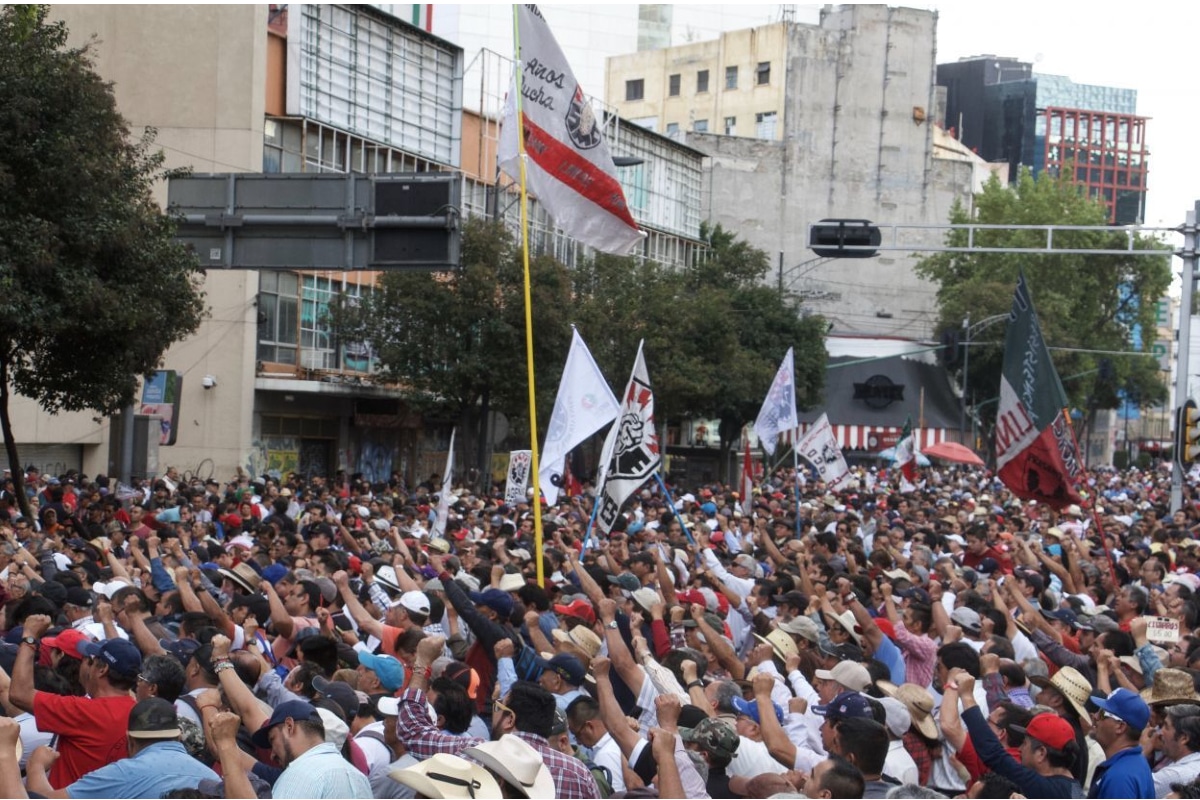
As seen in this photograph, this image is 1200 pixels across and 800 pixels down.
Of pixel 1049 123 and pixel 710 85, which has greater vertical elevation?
pixel 1049 123

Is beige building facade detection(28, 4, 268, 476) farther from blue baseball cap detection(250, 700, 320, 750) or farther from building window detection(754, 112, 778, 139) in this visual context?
building window detection(754, 112, 778, 139)

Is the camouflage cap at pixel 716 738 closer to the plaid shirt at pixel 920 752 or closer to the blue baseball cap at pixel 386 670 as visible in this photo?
the plaid shirt at pixel 920 752

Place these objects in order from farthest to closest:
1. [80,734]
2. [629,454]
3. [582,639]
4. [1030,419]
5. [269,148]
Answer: [269,148] < [1030,419] < [629,454] < [582,639] < [80,734]

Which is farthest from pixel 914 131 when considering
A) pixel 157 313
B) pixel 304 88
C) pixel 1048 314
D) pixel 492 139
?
pixel 157 313

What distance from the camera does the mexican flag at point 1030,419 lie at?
15562mm

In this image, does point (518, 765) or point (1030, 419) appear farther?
point (1030, 419)

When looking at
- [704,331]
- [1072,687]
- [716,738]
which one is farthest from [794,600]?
[704,331]

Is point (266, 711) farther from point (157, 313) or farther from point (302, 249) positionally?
point (157, 313)

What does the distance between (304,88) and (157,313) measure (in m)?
16.6

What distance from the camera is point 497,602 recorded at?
9031 millimetres

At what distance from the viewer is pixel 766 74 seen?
242 feet

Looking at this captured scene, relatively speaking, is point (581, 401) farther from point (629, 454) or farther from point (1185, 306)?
point (1185, 306)

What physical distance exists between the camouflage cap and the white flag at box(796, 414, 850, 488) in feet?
60.1

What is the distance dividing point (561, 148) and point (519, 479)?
8102mm
